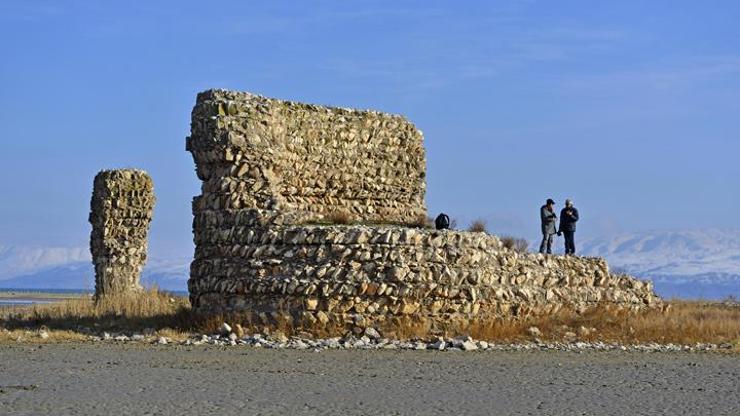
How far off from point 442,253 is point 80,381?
24.8 feet

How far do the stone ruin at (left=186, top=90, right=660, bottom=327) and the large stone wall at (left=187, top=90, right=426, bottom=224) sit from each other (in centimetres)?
3

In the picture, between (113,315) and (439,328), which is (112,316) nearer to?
(113,315)

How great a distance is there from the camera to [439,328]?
19484mm

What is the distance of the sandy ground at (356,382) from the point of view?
11.9 m

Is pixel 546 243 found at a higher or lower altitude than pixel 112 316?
higher

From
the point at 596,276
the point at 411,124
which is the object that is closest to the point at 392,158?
the point at 411,124

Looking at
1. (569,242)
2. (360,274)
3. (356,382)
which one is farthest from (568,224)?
(356,382)

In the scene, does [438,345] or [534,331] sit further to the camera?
[534,331]

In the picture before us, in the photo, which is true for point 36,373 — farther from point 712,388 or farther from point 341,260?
point 712,388

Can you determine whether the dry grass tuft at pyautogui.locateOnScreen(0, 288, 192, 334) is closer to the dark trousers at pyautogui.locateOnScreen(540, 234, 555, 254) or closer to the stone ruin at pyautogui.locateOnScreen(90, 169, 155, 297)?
the stone ruin at pyautogui.locateOnScreen(90, 169, 155, 297)

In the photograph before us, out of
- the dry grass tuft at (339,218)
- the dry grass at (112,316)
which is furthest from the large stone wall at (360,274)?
the dry grass tuft at (339,218)

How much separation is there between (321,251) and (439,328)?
229 centimetres

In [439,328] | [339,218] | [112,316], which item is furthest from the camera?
[112,316]

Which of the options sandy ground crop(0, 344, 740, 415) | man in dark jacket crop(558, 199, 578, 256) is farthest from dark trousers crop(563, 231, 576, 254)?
sandy ground crop(0, 344, 740, 415)
